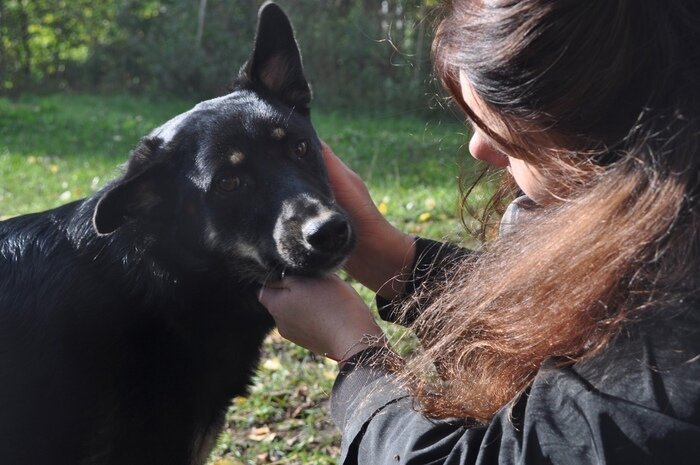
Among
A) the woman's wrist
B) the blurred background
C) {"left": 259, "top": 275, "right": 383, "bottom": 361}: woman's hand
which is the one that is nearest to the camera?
{"left": 259, "top": 275, "right": 383, "bottom": 361}: woman's hand

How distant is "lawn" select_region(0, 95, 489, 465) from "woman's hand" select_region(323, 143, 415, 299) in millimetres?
185

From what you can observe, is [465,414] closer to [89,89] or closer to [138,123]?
[138,123]

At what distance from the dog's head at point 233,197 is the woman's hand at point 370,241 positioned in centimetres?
13

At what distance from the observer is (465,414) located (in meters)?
1.80

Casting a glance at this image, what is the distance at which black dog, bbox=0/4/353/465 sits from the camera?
99.6 inches

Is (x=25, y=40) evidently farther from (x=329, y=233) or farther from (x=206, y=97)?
(x=329, y=233)

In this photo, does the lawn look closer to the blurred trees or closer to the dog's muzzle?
the dog's muzzle

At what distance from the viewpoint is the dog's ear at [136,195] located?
7.97 feet

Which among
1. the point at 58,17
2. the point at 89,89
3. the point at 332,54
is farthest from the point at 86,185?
the point at 58,17

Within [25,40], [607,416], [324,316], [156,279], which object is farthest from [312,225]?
[25,40]

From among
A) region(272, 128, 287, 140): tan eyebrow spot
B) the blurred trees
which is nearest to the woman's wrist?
region(272, 128, 287, 140): tan eyebrow spot

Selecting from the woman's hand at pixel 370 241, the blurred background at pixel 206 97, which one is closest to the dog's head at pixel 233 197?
the woman's hand at pixel 370 241

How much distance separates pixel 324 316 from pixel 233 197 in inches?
24.5

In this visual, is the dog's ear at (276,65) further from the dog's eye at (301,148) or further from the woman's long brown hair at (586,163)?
the woman's long brown hair at (586,163)
